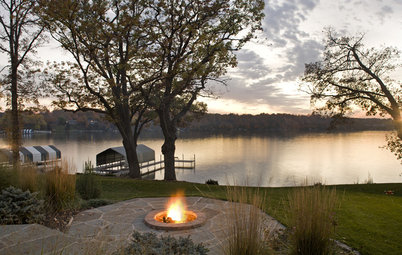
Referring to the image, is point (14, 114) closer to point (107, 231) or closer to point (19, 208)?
point (19, 208)

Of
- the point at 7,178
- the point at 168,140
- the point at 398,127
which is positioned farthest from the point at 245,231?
the point at 398,127

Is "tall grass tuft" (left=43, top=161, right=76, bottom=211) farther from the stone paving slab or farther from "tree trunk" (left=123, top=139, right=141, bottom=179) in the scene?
"tree trunk" (left=123, top=139, right=141, bottom=179)

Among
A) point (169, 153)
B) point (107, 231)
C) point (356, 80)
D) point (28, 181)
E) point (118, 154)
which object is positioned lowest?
point (118, 154)

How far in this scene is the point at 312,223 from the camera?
255cm

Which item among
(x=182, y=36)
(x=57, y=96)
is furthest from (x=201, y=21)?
(x=57, y=96)

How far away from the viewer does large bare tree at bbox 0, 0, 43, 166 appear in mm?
11258

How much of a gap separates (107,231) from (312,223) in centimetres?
181

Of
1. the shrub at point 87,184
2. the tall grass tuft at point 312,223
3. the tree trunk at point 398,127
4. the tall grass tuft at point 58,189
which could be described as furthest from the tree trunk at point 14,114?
the tree trunk at point 398,127

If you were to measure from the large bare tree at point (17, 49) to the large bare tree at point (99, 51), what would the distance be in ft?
3.33

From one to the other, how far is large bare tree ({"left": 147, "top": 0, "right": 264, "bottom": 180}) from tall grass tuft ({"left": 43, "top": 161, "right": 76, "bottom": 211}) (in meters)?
6.36

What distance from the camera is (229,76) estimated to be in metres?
12.3

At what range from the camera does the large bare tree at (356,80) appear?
414 inches

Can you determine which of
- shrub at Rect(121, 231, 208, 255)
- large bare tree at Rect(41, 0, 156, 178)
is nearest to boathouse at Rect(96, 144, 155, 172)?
large bare tree at Rect(41, 0, 156, 178)

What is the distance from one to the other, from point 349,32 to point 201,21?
5961mm
